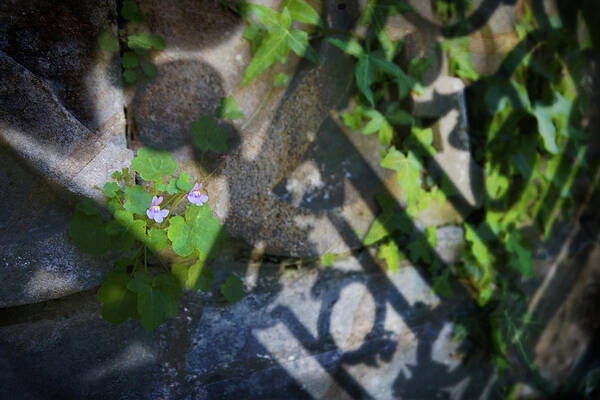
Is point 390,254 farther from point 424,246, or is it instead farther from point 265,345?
point 265,345

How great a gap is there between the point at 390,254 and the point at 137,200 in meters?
1.17

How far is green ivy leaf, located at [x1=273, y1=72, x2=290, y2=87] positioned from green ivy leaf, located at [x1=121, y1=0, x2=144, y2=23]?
525mm

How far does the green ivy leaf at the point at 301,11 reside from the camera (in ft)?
4.66

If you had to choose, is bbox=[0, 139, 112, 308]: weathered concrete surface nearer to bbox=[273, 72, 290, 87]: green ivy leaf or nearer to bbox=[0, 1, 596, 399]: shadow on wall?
bbox=[0, 1, 596, 399]: shadow on wall

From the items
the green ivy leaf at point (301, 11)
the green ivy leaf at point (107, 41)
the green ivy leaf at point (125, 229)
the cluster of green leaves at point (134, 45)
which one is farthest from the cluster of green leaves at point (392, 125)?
the green ivy leaf at point (125, 229)

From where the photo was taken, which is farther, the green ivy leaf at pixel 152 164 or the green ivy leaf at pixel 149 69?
the green ivy leaf at pixel 149 69

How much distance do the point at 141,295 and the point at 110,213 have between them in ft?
0.91

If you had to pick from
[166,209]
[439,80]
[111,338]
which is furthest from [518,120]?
[111,338]

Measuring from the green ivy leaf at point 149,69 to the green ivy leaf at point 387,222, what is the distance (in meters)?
1.07

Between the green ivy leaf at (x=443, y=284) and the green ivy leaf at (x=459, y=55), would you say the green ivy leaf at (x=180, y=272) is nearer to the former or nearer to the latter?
the green ivy leaf at (x=443, y=284)

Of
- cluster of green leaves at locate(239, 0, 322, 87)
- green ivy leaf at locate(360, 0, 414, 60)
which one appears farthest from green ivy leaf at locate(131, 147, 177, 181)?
green ivy leaf at locate(360, 0, 414, 60)

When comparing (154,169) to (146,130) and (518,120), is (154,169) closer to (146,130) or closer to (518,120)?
(146,130)

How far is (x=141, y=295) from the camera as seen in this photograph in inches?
47.1

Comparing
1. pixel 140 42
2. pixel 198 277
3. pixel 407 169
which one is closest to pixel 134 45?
pixel 140 42
